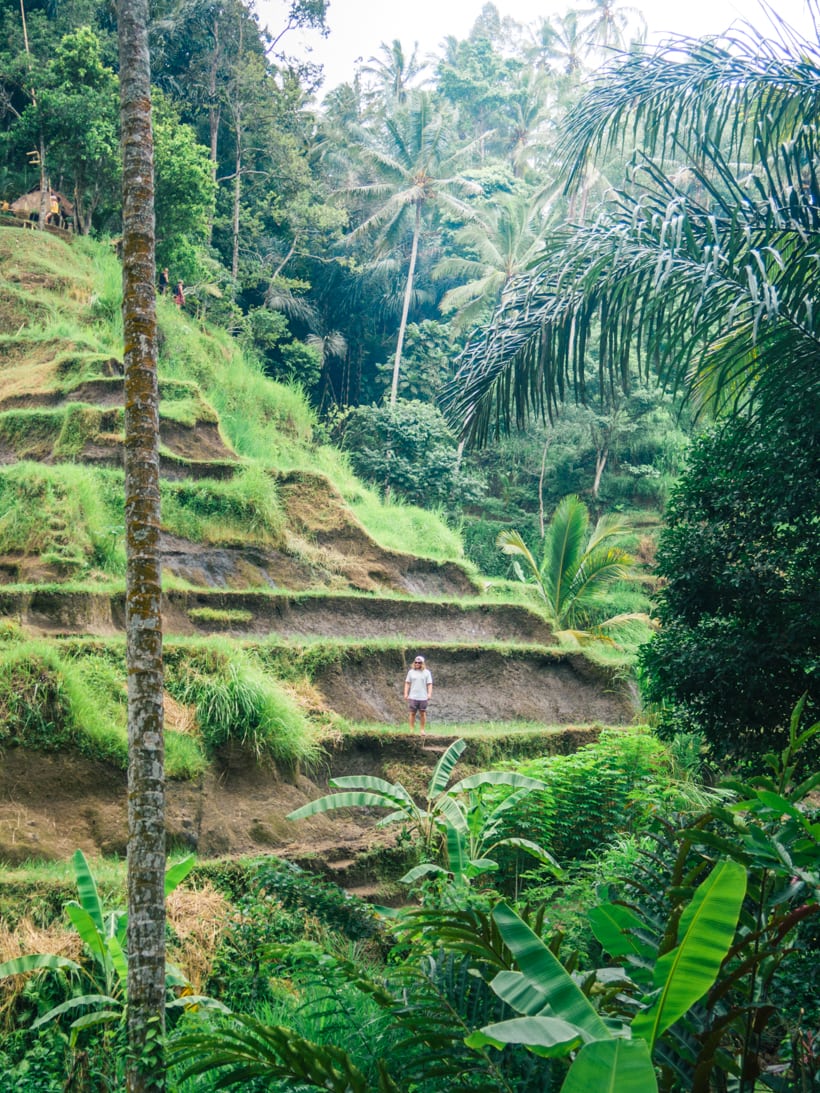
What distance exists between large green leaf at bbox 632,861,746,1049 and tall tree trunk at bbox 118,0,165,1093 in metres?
2.75

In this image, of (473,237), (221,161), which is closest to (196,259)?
(221,161)

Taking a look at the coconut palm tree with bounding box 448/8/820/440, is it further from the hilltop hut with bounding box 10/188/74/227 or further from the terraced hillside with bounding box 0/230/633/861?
the hilltop hut with bounding box 10/188/74/227

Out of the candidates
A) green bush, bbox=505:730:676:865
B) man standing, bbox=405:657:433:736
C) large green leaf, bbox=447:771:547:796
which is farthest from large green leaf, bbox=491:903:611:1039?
man standing, bbox=405:657:433:736

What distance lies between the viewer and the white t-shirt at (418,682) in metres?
11.7

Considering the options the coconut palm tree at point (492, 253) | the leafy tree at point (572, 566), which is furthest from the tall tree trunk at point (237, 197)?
the leafy tree at point (572, 566)

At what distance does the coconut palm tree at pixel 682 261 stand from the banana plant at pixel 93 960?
401 cm

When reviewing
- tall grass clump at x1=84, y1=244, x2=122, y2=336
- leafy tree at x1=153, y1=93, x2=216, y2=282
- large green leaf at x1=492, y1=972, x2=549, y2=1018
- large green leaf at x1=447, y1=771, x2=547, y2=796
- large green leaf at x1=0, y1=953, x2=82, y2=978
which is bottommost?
large green leaf at x1=0, y1=953, x2=82, y2=978

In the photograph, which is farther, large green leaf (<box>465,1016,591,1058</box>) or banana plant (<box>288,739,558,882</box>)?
banana plant (<box>288,739,558,882</box>)

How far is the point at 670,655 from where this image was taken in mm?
7113

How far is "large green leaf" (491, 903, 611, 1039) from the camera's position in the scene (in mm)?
2021

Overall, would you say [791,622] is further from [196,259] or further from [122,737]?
[196,259]

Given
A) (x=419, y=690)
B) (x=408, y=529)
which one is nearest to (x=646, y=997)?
(x=419, y=690)

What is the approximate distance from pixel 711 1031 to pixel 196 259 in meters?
20.7

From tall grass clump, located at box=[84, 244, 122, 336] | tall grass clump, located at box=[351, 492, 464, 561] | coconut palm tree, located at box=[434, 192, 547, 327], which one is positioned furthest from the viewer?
coconut palm tree, located at box=[434, 192, 547, 327]
